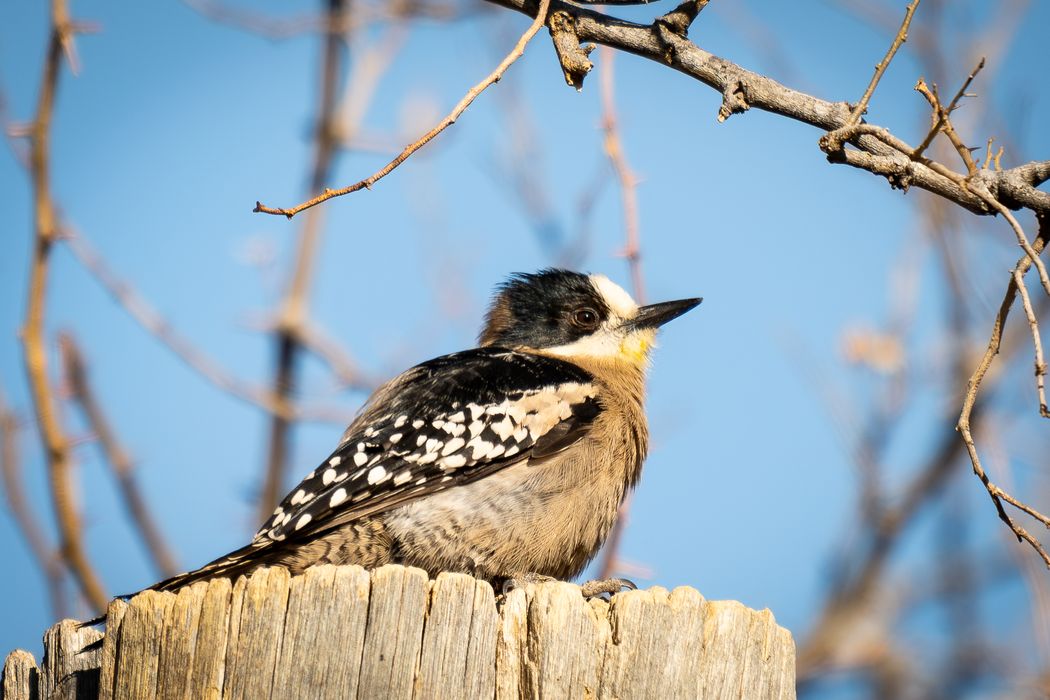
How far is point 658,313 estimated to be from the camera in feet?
20.4

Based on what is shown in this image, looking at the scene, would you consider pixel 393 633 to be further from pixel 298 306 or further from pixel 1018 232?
pixel 298 306

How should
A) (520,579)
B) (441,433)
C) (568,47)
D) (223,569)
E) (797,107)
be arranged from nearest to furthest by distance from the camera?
(797,107) < (568,47) < (223,569) < (520,579) < (441,433)

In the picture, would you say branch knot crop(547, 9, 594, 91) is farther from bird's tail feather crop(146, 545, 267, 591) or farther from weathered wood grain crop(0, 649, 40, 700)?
weathered wood grain crop(0, 649, 40, 700)

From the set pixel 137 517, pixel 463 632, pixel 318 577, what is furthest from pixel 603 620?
pixel 137 517

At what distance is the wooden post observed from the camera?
116 inches

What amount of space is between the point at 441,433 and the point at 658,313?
189cm

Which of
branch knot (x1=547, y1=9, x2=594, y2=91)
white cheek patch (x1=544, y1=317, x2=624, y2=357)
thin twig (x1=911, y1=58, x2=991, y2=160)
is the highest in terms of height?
white cheek patch (x1=544, y1=317, x2=624, y2=357)

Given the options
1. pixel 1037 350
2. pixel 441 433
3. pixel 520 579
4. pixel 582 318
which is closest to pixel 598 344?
pixel 582 318

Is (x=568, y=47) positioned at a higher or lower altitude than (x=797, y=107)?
higher

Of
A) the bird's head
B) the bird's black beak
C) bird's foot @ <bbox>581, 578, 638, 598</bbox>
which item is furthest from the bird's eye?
bird's foot @ <bbox>581, 578, 638, 598</bbox>

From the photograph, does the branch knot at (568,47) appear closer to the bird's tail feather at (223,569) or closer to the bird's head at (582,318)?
the bird's tail feather at (223,569)

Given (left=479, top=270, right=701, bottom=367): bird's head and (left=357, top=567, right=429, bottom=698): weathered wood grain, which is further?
(left=479, top=270, right=701, bottom=367): bird's head

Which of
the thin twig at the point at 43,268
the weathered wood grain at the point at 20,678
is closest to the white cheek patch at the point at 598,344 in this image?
the thin twig at the point at 43,268

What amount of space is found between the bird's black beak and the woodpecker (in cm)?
54
